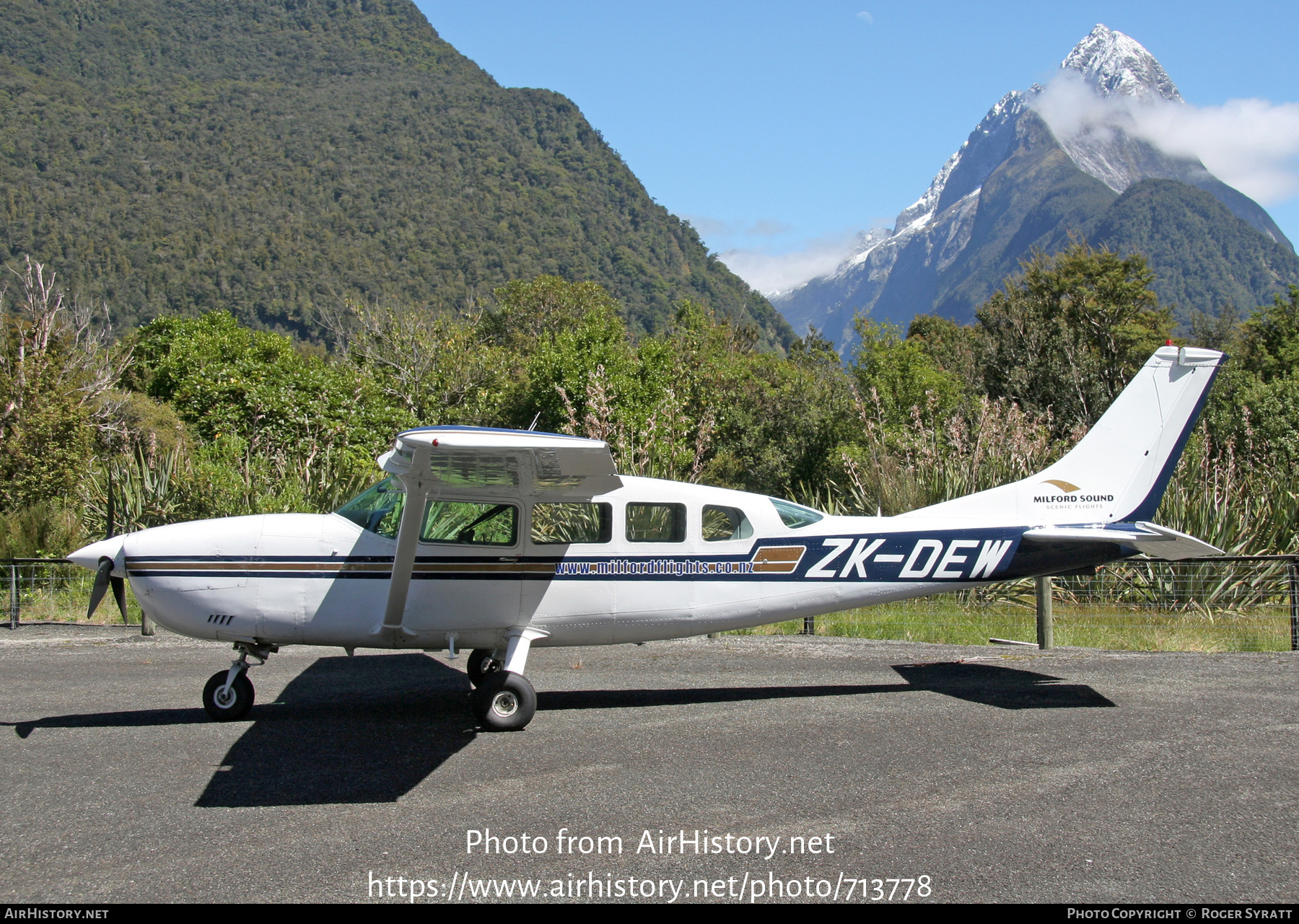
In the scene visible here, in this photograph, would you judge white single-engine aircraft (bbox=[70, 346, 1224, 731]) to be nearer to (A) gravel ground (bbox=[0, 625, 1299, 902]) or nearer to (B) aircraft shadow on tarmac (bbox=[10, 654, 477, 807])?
(B) aircraft shadow on tarmac (bbox=[10, 654, 477, 807])

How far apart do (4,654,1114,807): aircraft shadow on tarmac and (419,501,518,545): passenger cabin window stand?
4.76ft

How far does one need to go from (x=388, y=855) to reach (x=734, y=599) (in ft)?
12.9

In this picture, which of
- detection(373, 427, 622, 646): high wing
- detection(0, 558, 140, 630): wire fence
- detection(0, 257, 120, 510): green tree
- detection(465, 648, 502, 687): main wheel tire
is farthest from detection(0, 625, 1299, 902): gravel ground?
detection(0, 257, 120, 510): green tree

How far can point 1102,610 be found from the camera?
12.0 meters

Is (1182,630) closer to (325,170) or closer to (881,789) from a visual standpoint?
(881,789)

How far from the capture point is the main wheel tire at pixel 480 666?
8.38 m

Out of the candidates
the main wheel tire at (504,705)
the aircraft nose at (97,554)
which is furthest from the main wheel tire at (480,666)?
the aircraft nose at (97,554)

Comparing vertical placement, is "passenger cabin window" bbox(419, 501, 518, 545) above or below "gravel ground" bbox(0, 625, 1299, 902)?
above

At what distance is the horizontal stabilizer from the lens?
308 inches

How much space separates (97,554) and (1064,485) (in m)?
8.14

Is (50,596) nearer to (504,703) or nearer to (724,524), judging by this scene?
(504,703)

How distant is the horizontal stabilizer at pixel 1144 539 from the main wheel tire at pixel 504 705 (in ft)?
14.7

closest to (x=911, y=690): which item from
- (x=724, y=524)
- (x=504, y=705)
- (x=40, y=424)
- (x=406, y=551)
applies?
(x=724, y=524)
